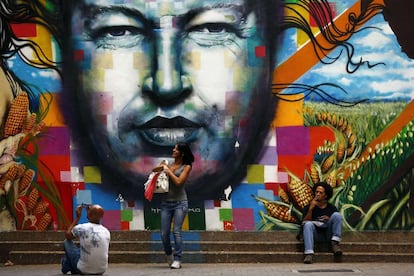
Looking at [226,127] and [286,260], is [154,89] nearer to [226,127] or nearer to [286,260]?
[226,127]

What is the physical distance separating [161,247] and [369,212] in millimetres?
2934

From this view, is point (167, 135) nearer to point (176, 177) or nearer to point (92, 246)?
point (176, 177)

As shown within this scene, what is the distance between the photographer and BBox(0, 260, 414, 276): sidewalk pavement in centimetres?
1115

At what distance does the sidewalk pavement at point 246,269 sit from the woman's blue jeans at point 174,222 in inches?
10.6

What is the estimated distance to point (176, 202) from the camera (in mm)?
11672

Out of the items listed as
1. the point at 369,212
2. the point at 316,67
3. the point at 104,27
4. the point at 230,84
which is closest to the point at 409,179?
the point at 369,212

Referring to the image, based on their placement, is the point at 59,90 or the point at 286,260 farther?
the point at 59,90

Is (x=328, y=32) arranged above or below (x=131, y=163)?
above

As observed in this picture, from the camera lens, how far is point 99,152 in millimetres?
13023

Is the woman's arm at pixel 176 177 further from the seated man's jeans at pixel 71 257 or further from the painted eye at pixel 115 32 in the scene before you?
the painted eye at pixel 115 32

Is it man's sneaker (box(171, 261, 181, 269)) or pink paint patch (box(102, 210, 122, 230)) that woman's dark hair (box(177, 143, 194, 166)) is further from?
pink paint patch (box(102, 210, 122, 230))

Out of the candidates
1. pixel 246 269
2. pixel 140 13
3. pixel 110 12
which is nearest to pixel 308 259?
pixel 246 269

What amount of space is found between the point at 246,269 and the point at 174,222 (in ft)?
3.65

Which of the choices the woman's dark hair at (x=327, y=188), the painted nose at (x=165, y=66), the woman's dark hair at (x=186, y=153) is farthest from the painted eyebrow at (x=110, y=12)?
the woman's dark hair at (x=327, y=188)
